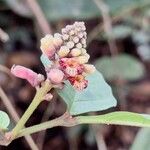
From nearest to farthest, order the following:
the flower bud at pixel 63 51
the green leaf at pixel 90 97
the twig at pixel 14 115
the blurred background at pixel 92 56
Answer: the flower bud at pixel 63 51 < the green leaf at pixel 90 97 < the twig at pixel 14 115 < the blurred background at pixel 92 56

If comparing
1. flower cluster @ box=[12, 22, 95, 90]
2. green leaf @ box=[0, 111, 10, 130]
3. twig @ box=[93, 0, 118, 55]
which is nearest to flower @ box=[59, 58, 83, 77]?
flower cluster @ box=[12, 22, 95, 90]

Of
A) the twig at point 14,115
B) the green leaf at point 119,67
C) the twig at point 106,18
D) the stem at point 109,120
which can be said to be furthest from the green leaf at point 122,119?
the green leaf at point 119,67

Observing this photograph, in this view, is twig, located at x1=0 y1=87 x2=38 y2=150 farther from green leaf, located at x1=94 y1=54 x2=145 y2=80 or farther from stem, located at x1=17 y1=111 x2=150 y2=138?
green leaf, located at x1=94 y1=54 x2=145 y2=80

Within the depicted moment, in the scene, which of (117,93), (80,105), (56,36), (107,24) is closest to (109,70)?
(117,93)

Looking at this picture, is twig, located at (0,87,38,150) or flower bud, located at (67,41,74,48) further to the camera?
twig, located at (0,87,38,150)

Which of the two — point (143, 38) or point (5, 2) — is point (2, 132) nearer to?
point (5, 2)

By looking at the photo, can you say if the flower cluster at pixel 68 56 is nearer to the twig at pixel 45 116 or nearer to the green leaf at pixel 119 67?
the twig at pixel 45 116

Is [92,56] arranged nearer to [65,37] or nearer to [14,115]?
[14,115]
